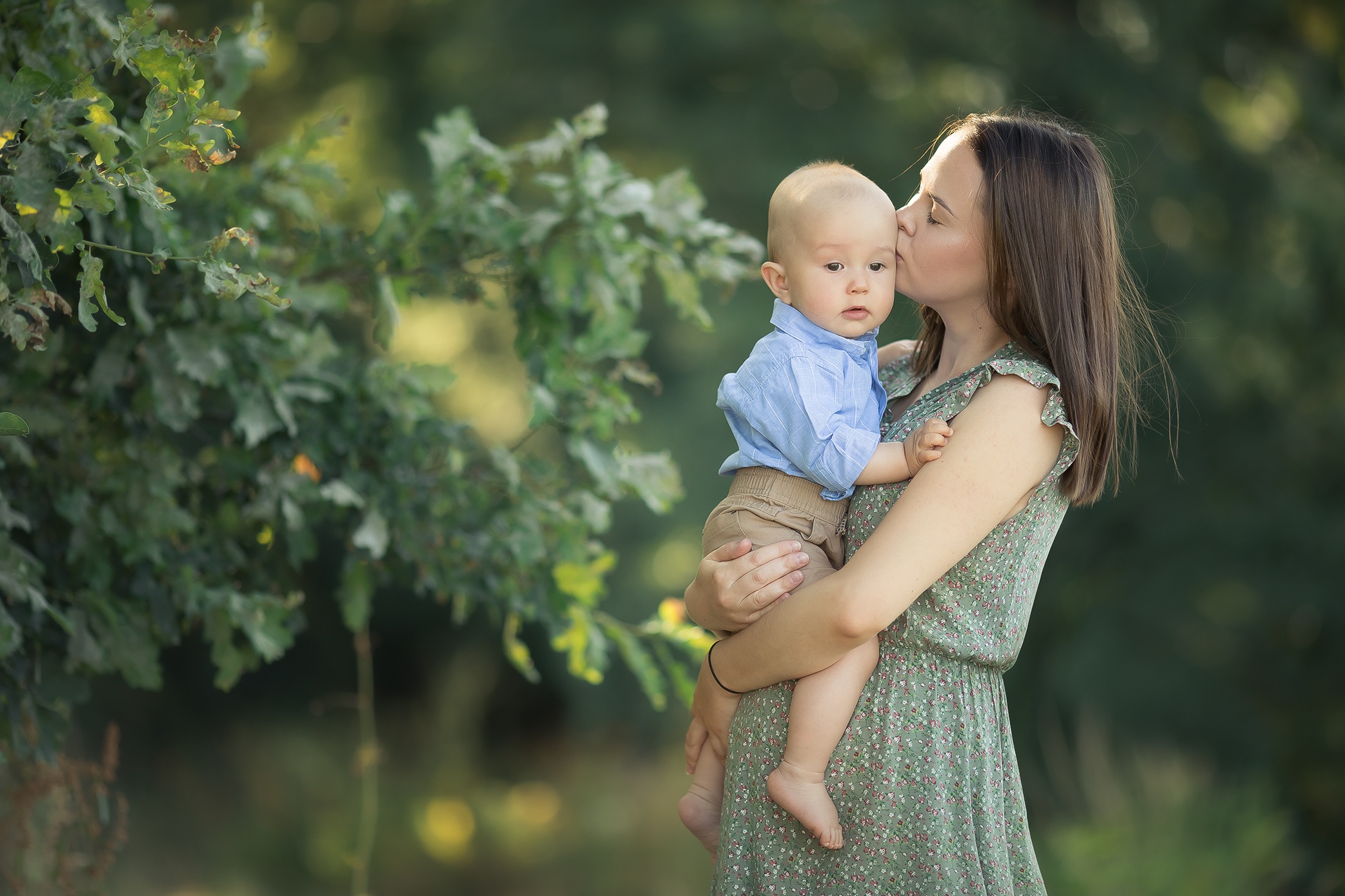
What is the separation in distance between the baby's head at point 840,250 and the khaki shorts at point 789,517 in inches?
8.1

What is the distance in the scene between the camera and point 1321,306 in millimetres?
4773

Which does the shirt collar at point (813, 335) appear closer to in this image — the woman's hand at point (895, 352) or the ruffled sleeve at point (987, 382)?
the ruffled sleeve at point (987, 382)

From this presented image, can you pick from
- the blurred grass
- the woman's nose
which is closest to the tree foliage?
the woman's nose

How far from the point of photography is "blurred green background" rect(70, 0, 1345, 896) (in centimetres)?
459

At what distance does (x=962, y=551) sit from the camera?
4.30ft

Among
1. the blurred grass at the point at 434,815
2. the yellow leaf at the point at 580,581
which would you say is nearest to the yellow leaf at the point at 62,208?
the yellow leaf at the point at 580,581

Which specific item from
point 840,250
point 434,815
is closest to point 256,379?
point 840,250

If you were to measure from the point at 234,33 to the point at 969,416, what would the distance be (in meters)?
1.28

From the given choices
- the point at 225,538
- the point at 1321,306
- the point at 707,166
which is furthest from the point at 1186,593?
the point at 225,538

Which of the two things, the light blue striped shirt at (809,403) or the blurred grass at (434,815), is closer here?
the light blue striped shirt at (809,403)

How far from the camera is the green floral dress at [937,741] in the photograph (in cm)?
138

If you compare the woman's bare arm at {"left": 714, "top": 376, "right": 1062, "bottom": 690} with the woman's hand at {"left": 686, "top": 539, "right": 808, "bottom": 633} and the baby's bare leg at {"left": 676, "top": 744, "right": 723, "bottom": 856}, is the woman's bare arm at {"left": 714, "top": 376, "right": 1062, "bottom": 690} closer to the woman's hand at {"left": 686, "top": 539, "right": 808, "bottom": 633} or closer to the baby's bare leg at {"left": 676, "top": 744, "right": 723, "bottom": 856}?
the woman's hand at {"left": 686, "top": 539, "right": 808, "bottom": 633}

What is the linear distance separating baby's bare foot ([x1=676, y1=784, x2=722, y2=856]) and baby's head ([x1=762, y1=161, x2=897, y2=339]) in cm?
70

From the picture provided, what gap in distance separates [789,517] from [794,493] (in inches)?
1.2
